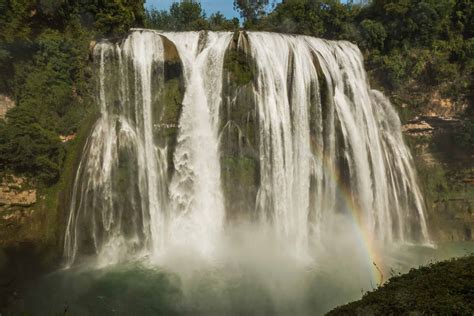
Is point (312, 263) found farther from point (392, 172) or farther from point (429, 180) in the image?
point (429, 180)

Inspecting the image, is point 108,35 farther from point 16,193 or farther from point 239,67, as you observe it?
point 16,193

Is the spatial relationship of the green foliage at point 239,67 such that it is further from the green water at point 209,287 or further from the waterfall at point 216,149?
the green water at point 209,287

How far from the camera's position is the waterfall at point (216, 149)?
60.2 feet

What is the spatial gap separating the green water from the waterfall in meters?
1.69

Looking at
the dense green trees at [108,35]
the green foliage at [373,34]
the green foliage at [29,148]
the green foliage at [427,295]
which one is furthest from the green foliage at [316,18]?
the green foliage at [427,295]

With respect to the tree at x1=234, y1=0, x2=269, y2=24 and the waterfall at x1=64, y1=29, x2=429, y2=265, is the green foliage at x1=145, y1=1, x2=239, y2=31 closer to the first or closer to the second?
the tree at x1=234, y1=0, x2=269, y2=24

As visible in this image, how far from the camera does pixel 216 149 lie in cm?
1962

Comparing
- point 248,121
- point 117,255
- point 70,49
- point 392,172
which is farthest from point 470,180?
point 70,49

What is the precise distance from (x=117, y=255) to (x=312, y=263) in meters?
9.21

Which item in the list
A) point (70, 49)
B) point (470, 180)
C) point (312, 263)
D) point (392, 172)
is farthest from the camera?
point (470, 180)

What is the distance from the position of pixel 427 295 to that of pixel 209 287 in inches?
381

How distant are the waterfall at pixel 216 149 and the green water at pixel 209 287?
Result: 169 cm

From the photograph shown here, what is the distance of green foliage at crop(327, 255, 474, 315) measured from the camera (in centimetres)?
630

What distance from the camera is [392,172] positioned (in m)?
22.8
